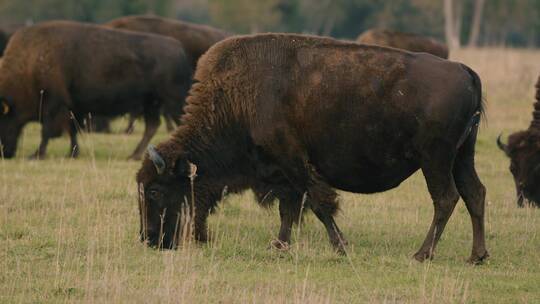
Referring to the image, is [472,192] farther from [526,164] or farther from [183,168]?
[526,164]

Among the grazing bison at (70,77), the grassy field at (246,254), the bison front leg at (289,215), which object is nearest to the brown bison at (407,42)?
the grazing bison at (70,77)

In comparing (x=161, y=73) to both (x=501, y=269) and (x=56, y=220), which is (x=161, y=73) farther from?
(x=501, y=269)

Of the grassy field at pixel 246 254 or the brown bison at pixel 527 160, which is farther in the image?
the brown bison at pixel 527 160

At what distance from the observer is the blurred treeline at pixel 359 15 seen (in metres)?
79.4

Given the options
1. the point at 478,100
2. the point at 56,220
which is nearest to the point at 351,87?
the point at 478,100

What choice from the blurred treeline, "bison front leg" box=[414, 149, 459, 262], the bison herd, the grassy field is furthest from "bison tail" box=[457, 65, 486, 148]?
the blurred treeline

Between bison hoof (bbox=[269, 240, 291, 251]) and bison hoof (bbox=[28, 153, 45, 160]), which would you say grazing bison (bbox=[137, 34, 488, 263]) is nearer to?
bison hoof (bbox=[269, 240, 291, 251])

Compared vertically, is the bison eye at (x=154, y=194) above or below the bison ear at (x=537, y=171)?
above

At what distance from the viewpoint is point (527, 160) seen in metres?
13.6

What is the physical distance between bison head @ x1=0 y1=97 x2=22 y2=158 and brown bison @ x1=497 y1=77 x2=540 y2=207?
7.93 m

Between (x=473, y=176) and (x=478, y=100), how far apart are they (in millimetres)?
737

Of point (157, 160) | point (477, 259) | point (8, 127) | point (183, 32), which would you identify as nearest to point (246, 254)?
point (157, 160)

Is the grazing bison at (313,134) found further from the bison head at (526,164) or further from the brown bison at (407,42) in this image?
the brown bison at (407,42)

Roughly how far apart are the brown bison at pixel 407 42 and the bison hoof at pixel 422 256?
40.3 feet
